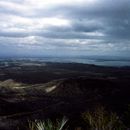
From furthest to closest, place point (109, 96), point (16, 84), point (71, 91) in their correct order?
point (16, 84)
point (71, 91)
point (109, 96)

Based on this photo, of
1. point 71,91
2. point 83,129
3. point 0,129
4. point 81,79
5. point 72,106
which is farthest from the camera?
point 81,79

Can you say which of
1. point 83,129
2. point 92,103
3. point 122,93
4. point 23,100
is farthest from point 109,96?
point 83,129

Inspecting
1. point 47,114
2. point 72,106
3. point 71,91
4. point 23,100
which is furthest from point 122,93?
point 47,114

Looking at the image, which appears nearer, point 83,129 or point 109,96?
point 83,129

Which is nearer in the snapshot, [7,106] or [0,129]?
[0,129]

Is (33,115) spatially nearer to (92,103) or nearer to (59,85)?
(92,103)

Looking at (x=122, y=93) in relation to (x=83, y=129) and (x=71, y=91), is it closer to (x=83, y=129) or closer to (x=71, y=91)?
(x=71, y=91)

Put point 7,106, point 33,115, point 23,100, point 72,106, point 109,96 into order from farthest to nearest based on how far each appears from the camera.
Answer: point 109,96 → point 23,100 → point 72,106 → point 7,106 → point 33,115

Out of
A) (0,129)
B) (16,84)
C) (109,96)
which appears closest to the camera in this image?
(0,129)
